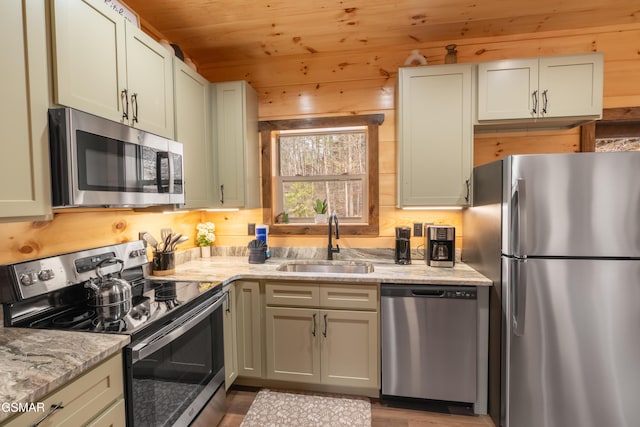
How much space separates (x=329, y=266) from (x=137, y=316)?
1508 millimetres

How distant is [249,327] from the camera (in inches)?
88.8

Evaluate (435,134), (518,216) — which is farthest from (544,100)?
(518,216)

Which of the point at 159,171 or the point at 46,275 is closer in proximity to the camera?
→ the point at 46,275

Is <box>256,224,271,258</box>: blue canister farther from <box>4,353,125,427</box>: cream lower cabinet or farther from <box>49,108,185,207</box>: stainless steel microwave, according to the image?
<box>4,353,125,427</box>: cream lower cabinet

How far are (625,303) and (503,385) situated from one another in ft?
2.52

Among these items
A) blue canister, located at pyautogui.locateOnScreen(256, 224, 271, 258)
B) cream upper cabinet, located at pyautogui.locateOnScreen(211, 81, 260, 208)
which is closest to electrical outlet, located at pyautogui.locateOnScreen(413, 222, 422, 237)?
blue canister, located at pyautogui.locateOnScreen(256, 224, 271, 258)

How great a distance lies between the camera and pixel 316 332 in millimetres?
2166

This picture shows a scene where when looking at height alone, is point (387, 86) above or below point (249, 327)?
above

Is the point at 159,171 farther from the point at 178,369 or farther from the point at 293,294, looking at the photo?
the point at 293,294

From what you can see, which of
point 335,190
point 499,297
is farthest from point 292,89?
point 499,297

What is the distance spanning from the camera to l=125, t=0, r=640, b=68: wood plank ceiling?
209 cm

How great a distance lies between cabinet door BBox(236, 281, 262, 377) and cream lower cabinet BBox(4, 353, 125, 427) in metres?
1.06

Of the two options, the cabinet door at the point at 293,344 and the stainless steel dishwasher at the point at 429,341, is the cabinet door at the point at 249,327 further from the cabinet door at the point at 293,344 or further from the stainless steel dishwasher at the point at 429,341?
the stainless steel dishwasher at the point at 429,341

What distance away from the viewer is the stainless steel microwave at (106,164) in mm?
1224
